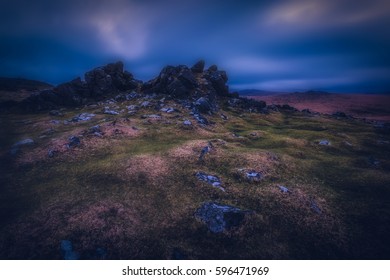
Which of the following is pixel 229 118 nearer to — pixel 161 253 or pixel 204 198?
pixel 204 198

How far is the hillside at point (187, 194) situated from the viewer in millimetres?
17578

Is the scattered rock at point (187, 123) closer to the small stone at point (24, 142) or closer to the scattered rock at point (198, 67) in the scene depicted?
the small stone at point (24, 142)

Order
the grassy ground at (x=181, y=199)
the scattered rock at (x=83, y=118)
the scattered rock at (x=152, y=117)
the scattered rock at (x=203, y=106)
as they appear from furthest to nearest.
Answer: the scattered rock at (x=203, y=106)
the scattered rock at (x=152, y=117)
the scattered rock at (x=83, y=118)
the grassy ground at (x=181, y=199)

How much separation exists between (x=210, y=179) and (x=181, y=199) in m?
5.02

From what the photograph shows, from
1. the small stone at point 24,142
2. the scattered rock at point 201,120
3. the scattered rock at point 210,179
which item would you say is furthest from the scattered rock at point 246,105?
the small stone at point 24,142

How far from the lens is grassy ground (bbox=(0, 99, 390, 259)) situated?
17.5 m

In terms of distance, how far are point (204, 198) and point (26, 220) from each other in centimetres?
1640

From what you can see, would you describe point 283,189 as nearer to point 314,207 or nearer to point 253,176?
point 314,207

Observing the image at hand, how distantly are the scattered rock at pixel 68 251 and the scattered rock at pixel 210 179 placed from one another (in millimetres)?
14291

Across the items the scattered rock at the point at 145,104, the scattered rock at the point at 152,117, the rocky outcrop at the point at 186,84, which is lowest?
the scattered rock at the point at 152,117

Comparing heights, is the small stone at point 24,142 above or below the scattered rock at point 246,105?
below

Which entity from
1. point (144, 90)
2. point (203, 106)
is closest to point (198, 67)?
point (144, 90)

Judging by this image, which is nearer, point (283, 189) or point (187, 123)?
point (283, 189)

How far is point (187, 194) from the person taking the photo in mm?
23906
